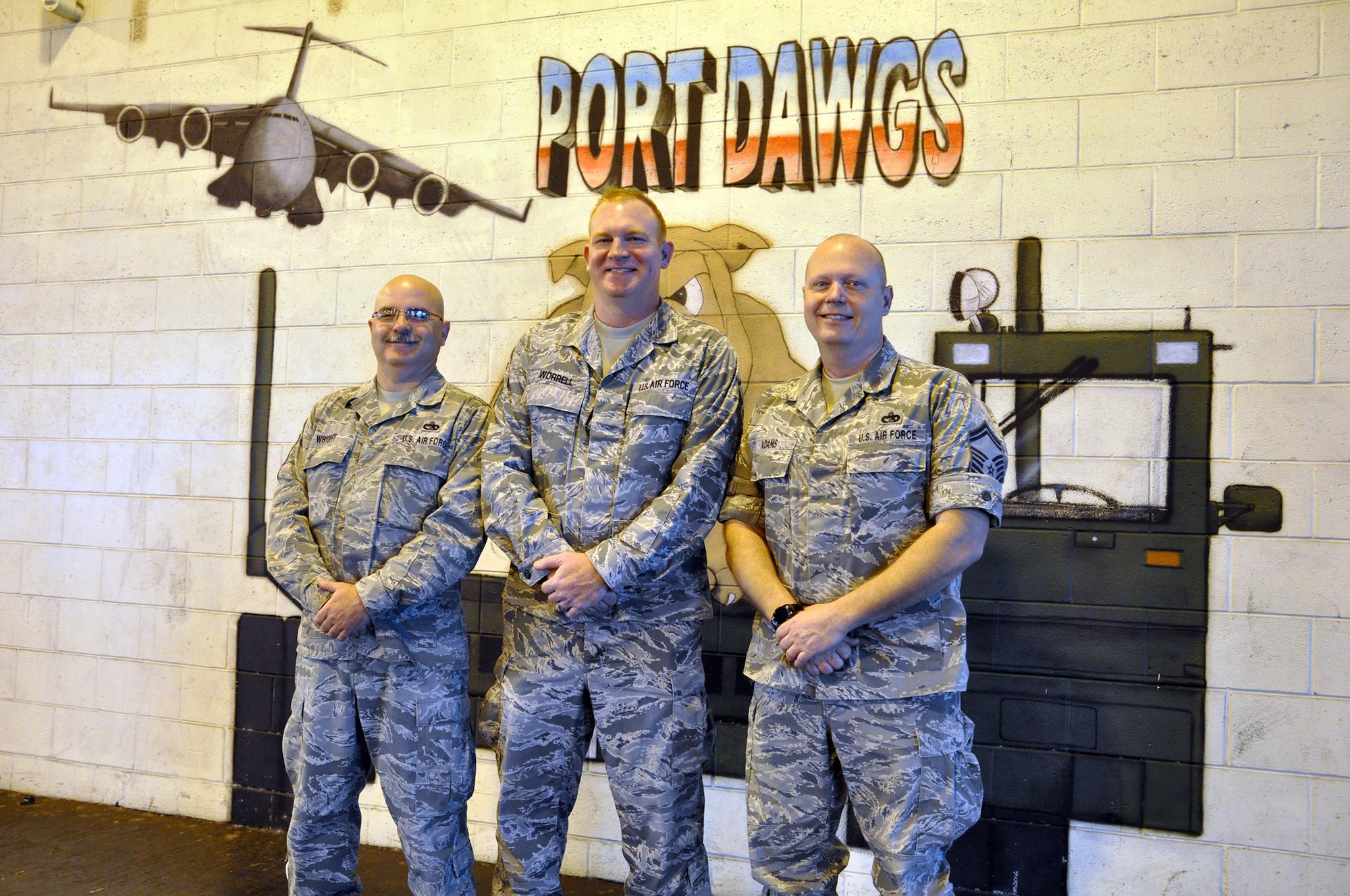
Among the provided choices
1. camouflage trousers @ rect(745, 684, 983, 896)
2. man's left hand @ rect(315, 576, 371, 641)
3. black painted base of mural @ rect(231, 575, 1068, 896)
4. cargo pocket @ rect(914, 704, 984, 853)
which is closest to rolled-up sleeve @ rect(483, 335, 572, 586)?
man's left hand @ rect(315, 576, 371, 641)

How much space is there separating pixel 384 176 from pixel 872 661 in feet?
8.35

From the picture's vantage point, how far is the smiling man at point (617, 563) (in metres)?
2.18

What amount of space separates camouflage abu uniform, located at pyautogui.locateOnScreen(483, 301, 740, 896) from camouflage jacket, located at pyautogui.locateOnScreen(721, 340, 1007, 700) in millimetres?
182

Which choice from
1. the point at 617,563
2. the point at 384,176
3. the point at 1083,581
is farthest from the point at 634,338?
the point at 384,176

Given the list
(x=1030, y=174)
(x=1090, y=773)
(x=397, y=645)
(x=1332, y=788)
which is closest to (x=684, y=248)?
(x=1030, y=174)

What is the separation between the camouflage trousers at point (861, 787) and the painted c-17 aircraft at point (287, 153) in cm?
224

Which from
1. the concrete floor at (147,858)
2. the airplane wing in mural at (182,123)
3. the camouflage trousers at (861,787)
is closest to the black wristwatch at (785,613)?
the camouflage trousers at (861,787)

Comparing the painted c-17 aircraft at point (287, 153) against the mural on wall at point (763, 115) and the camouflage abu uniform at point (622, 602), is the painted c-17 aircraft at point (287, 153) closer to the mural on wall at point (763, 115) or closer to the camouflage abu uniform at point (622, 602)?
the mural on wall at point (763, 115)

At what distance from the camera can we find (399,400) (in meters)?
2.61

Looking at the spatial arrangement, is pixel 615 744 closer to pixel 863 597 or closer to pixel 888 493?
pixel 863 597

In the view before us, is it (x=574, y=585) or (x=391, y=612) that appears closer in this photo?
(x=574, y=585)

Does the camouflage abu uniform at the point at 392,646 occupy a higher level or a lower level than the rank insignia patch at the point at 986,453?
lower

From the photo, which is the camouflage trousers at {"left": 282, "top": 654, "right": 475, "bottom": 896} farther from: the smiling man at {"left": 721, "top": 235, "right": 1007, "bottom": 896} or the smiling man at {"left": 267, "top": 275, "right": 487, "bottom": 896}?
the smiling man at {"left": 721, "top": 235, "right": 1007, "bottom": 896}

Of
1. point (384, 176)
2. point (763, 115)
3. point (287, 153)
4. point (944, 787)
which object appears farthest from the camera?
point (287, 153)
